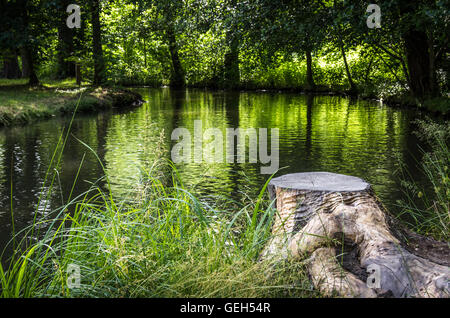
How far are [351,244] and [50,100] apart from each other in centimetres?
1604

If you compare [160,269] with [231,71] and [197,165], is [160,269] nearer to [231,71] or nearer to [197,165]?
[197,165]

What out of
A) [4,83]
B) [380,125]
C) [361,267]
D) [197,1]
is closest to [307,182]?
[361,267]

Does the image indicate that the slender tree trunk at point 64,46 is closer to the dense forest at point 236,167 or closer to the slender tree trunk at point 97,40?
the dense forest at point 236,167

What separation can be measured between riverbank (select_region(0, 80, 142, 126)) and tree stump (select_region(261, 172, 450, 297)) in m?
9.70

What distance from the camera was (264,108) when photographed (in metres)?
20.8

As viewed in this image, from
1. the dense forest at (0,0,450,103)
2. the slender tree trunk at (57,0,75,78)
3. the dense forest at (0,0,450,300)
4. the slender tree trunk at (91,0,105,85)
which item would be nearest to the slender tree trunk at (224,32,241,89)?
the dense forest at (0,0,450,300)

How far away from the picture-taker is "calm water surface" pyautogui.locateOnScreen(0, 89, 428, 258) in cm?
696

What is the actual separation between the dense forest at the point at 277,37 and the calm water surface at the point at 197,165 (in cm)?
251

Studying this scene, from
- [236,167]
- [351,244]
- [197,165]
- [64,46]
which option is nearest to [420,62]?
[236,167]

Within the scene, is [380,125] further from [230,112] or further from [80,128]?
[80,128]

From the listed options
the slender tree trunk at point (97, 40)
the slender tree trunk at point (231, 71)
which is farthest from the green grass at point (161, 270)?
the slender tree trunk at point (231, 71)

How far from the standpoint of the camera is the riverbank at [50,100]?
14914mm

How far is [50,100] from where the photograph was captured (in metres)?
17.6

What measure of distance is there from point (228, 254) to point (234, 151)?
23.9ft
